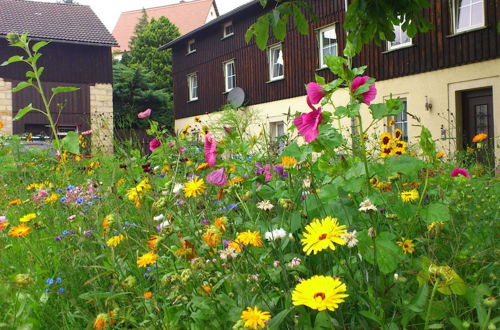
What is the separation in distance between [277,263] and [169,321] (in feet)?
1.28

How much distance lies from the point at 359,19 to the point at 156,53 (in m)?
33.3

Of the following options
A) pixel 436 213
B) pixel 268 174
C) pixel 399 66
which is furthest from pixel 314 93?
pixel 399 66

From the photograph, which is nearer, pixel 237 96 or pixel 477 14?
pixel 477 14

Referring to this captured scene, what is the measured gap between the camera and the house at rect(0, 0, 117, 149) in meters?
21.8

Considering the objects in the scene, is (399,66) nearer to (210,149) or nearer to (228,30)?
(228,30)

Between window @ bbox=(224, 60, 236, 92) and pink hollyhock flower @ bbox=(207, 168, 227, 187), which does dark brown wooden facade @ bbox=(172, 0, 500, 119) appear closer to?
window @ bbox=(224, 60, 236, 92)

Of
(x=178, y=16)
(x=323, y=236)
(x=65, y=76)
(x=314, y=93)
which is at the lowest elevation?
(x=323, y=236)

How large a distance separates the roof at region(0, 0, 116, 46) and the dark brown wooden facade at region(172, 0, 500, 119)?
3.81m

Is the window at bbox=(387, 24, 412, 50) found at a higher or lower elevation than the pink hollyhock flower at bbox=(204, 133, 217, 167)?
higher

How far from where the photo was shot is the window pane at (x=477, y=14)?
1155 centimetres

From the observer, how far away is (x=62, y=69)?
22859 mm

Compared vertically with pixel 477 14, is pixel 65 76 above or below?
above

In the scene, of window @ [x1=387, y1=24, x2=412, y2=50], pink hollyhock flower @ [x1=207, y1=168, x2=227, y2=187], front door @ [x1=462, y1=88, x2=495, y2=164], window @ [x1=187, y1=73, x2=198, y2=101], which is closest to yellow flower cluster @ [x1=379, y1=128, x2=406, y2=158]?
pink hollyhock flower @ [x1=207, y1=168, x2=227, y2=187]

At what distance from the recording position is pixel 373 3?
3.29m
